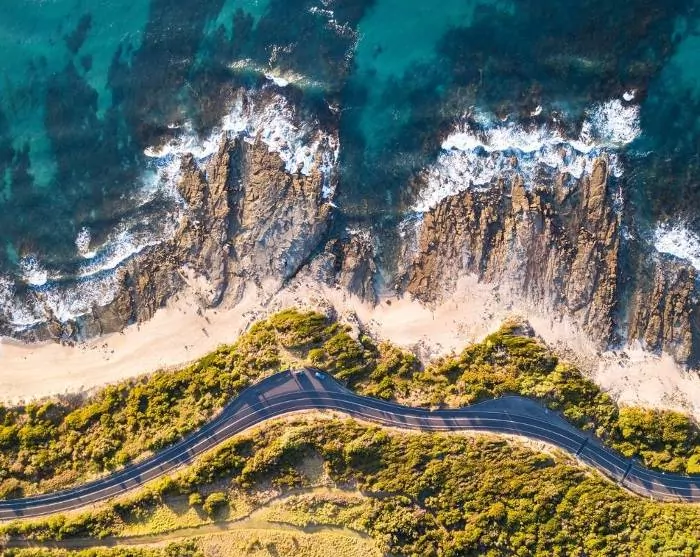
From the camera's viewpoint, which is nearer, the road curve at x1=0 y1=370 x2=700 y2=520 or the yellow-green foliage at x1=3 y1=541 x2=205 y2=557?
the yellow-green foliage at x1=3 y1=541 x2=205 y2=557

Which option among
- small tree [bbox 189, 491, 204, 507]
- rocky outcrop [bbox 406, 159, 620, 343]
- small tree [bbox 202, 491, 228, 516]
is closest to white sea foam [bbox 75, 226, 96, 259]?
small tree [bbox 189, 491, 204, 507]

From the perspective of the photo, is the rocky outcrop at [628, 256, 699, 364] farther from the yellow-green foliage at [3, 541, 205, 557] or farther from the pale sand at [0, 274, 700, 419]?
the yellow-green foliage at [3, 541, 205, 557]

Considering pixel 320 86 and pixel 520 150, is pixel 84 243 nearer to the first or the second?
pixel 320 86

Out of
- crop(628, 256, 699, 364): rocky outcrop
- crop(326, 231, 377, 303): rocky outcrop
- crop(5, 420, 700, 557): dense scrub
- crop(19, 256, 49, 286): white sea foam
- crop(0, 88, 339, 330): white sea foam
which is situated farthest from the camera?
crop(19, 256, 49, 286): white sea foam

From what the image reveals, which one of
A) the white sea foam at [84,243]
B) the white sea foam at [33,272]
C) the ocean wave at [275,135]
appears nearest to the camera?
the ocean wave at [275,135]

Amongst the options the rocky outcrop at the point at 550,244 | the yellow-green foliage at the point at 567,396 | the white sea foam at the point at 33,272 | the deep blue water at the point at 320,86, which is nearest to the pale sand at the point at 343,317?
the rocky outcrop at the point at 550,244

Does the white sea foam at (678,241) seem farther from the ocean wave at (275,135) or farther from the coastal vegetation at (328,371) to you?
the ocean wave at (275,135)

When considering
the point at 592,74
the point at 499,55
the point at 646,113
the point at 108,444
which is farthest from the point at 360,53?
the point at 108,444
